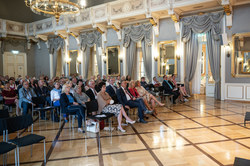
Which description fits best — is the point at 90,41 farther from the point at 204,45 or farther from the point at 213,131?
the point at 213,131

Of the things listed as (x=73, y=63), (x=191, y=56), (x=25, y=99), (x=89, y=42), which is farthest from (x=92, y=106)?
(x=73, y=63)

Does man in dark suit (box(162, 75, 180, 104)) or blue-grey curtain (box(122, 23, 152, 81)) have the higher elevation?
blue-grey curtain (box(122, 23, 152, 81))

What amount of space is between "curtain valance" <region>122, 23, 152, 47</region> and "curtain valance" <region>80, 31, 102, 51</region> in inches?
74.2

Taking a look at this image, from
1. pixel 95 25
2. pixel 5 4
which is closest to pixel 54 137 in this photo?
pixel 95 25

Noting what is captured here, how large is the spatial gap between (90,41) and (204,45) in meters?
7.25

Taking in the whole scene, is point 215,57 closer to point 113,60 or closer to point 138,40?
point 138,40

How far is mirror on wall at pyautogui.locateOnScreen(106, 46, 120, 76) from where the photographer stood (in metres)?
12.3

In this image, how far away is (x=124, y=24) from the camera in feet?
38.8

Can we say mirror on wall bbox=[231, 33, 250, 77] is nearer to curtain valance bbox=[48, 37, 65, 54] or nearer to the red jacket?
the red jacket

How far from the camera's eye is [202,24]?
31.1ft

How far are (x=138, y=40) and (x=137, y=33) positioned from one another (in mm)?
Result: 401

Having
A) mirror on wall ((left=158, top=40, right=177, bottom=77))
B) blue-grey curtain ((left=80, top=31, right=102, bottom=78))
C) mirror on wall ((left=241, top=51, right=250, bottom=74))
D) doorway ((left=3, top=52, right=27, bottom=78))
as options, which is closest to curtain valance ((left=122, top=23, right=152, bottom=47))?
mirror on wall ((left=158, top=40, right=177, bottom=77))

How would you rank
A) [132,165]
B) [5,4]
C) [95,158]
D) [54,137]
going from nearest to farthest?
[132,165] < [95,158] < [54,137] < [5,4]

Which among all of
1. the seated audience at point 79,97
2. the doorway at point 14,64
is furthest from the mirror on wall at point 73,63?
the seated audience at point 79,97
